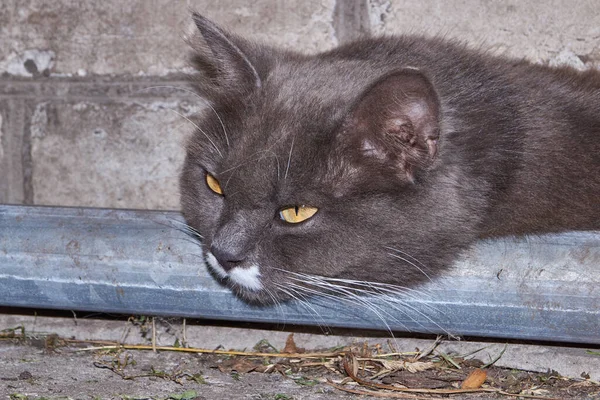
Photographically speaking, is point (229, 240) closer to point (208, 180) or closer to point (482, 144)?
point (208, 180)

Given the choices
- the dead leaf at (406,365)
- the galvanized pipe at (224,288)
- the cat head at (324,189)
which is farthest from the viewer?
the dead leaf at (406,365)

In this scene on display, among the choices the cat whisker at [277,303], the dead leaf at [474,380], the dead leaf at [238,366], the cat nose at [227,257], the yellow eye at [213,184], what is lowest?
the dead leaf at [238,366]

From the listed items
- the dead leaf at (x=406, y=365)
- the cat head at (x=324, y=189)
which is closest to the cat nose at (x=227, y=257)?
the cat head at (x=324, y=189)

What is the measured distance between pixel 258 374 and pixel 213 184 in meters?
0.57

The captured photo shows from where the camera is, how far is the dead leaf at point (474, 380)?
2166 millimetres

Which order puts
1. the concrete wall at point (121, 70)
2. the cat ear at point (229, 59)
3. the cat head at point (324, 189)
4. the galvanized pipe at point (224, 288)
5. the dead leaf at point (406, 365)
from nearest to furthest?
the cat head at point (324, 189), the galvanized pipe at point (224, 288), the cat ear at point (229, 59), the dead leaf at point (406, 365), the concrete wall at point (121, 70)

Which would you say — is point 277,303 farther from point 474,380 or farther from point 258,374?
point 474,380

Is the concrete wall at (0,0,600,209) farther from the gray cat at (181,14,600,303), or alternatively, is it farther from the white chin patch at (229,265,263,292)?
the white chin patch at (229,265,263,292)

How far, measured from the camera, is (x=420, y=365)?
2324mm

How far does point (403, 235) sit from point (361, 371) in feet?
1.58

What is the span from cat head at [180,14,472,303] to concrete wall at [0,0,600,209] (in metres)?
0.68

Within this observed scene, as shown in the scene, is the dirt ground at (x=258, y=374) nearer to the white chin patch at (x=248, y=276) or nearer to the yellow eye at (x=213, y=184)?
the white chin patch at (x=248, y=276)

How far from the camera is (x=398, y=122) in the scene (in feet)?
6.16

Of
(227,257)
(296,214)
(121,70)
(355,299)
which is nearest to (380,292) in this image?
(355,299)
